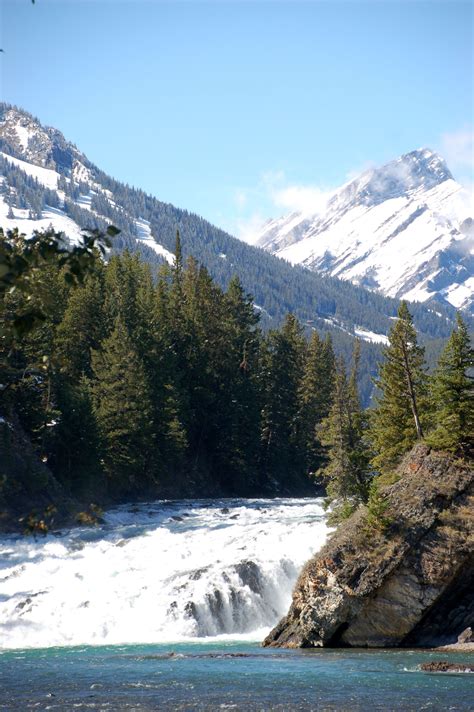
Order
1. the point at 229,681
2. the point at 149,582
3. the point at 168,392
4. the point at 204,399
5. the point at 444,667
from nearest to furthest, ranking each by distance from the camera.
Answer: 1. the point at 229,681
2. the point at 444,667
3. the point at 149,582
4. the point at 168,392
5. the point at 204,399

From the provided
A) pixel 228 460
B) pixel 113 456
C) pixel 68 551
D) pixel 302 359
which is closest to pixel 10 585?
pixel 68 551

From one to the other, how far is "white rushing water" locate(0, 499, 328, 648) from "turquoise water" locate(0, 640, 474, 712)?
14.1 ft

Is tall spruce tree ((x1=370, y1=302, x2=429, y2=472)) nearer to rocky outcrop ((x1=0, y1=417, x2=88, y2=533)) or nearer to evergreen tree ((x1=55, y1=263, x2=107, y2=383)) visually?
rocky outcrop ((x1=0, y1=417, x2=88, y2=533))

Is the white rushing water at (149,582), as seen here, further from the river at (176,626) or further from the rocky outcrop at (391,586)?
the rocky outcrop at (391,586)

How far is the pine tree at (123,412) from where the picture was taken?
216 ft

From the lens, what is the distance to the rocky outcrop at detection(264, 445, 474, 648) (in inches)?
1219

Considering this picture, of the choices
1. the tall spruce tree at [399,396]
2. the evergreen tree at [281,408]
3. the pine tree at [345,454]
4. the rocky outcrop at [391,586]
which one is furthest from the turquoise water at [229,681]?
the evergreen tree at [281,408]

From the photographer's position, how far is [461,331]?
36750mm

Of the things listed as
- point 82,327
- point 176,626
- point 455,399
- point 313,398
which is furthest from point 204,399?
point 455,399

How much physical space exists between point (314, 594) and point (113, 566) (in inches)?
502

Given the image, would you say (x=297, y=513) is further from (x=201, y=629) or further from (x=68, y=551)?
(x=201, y=629)

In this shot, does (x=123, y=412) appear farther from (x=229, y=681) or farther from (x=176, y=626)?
(x=229, y=681)

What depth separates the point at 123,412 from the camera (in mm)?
68062

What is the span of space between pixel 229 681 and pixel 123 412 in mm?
44987
